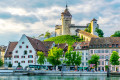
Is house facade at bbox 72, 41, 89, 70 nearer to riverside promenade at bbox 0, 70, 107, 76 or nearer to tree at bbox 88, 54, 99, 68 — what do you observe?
tree at bbox 88, 54, 99, 68

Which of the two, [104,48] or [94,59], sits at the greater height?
[104,48]

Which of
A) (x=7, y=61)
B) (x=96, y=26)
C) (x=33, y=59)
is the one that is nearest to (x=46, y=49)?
(x=33, y=59)

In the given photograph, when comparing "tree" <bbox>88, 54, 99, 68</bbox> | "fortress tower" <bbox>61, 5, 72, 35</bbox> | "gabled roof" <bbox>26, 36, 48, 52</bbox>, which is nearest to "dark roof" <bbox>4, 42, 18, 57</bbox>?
"gabled roof" <bbox>26, 36, 48, 52</bbox>

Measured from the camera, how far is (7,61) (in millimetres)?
110812

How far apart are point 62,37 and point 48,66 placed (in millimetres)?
56335

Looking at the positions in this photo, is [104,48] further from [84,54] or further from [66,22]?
[66,22]

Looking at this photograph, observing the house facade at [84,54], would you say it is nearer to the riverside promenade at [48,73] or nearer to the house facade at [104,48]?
the house facade at [104,48]

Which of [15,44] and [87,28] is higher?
[87,28]

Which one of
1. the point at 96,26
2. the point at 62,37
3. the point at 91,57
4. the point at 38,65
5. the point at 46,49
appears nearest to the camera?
the point at 91,57

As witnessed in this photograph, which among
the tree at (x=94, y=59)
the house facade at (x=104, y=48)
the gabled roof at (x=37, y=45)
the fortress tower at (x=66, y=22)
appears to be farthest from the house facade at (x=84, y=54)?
the fortress tower at (x=66, y=22)

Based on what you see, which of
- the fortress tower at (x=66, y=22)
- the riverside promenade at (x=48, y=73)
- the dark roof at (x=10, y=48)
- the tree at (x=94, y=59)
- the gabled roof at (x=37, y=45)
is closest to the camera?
the riverside promenade at (x=48, y=73)

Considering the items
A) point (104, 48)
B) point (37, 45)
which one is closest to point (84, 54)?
point (104, 48)

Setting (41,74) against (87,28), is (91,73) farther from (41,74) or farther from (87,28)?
(87,28)

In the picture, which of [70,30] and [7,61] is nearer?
[7,61]
